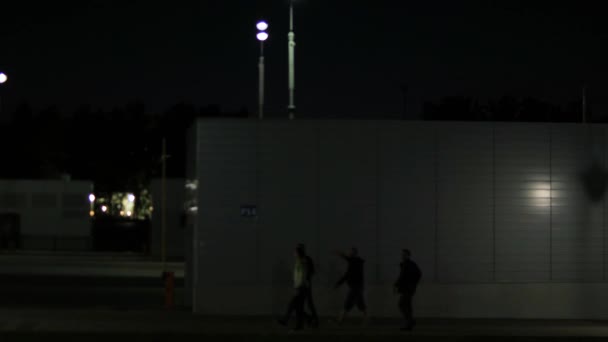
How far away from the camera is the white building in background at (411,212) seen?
2241 cm

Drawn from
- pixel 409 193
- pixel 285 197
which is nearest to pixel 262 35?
pixel 285 197

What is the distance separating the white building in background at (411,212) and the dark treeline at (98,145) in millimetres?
65818

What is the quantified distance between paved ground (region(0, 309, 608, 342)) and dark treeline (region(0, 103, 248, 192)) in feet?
220

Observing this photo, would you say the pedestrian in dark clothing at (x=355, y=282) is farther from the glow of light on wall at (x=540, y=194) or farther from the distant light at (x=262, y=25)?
the distant light at (x=262, y=25)

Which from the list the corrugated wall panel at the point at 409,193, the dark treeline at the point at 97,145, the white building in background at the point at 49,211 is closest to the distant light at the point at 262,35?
the corrugated wall panel at the point at 409,193

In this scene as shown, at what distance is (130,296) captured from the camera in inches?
1078

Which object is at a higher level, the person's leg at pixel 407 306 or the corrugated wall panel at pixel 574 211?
the corrugated wall panel at pixel 574 211

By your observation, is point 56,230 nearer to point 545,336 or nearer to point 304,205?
point 304,205

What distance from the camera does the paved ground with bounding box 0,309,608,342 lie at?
18.2 meters

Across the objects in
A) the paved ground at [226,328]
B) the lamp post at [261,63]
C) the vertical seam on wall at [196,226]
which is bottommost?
the paved ground at [226,328]

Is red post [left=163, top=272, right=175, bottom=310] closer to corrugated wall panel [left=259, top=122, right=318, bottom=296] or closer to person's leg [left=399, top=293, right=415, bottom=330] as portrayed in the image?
corrugated wall panel [left=259, top=122, right=318, bottom=296]

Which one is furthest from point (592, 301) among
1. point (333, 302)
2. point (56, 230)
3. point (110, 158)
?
point (110, 158)

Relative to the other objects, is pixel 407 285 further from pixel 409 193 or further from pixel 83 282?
pixel 83 282

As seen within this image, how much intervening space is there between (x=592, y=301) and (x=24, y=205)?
43.0m
